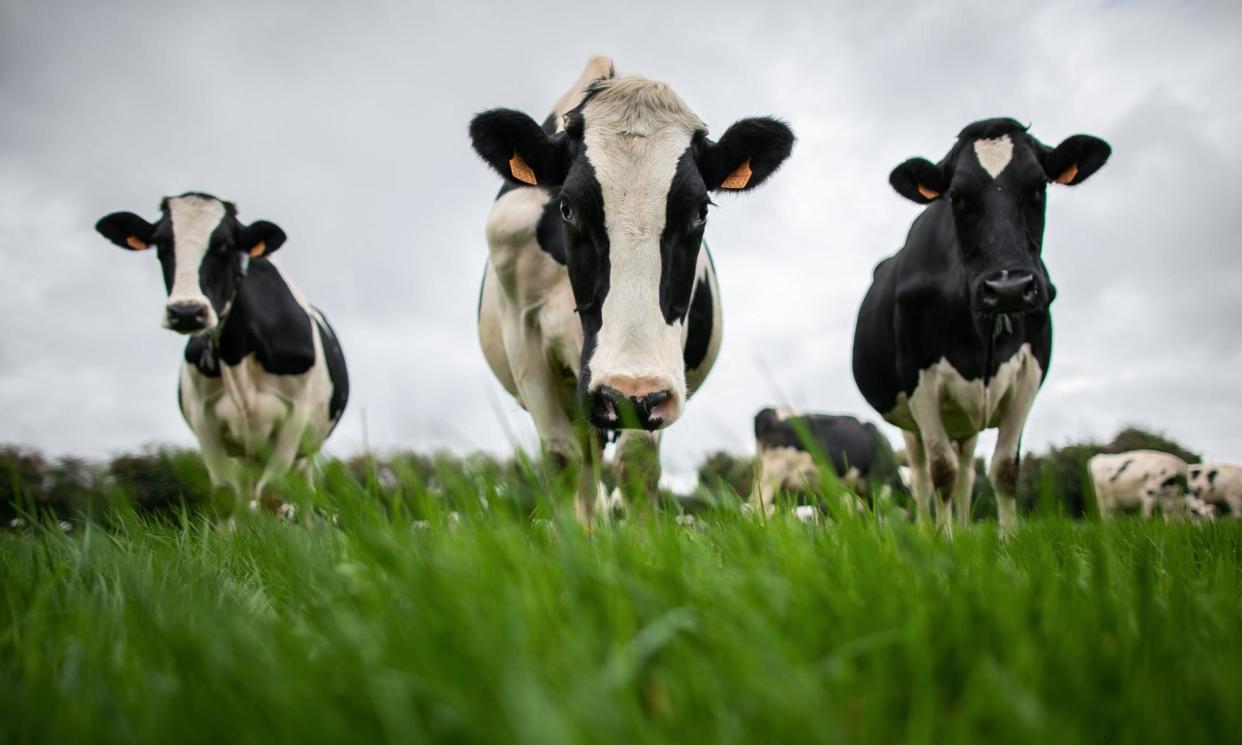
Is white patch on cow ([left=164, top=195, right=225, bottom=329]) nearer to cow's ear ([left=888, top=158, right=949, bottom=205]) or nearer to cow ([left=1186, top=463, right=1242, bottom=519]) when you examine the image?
cow's ear ([left=888, top=158, right=949, bottom=205])

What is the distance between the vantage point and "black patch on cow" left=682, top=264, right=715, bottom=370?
5202 mm

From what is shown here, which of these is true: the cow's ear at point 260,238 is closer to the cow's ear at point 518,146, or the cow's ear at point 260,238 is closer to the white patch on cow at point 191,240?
the white patch on cow at point 191,240

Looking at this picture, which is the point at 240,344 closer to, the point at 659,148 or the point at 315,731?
the point at 659,148

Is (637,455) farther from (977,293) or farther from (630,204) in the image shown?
(977,293)

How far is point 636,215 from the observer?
12.0ft

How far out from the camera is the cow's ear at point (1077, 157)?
6074mm

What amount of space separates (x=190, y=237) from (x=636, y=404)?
19.9ft

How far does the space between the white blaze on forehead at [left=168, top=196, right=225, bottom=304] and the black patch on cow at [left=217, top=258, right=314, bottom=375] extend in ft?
Result: 2.14

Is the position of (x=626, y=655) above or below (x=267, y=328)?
below

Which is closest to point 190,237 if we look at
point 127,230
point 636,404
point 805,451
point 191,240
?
point 191,240

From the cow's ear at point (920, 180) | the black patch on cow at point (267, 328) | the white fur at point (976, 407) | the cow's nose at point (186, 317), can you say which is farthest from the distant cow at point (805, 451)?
the cow's nose at point (186, 317)

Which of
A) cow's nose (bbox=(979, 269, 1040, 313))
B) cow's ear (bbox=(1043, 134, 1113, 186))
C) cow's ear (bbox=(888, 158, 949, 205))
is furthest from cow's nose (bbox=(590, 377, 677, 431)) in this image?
cow's ear (bbox=(1043, 134, 1113, 186))

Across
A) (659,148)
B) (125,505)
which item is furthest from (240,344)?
(125,505)

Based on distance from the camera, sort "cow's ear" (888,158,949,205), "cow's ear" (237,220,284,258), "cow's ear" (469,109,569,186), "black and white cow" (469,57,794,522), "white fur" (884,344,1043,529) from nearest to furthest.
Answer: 1. "black and white cow" (469,57,794,522)
2. "cow's ear" (469,109,569,186)
3. "white fur" (884,344,1043,529)
4. "cow's ear" (888,158,949,205)
5. "cow's ear" (237,220,284,258)
